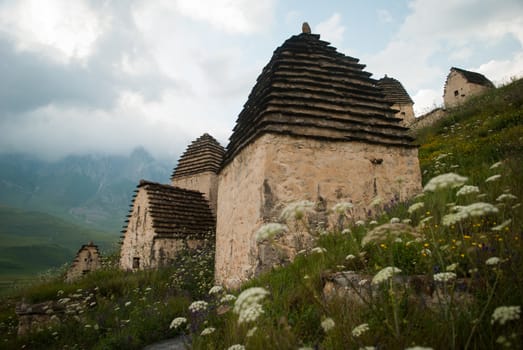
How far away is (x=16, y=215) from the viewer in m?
134

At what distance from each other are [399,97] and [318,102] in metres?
25.1

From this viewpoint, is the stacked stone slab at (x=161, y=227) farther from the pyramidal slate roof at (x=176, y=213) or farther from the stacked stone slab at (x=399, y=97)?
the stacked stone slab at (x=399, y=97)

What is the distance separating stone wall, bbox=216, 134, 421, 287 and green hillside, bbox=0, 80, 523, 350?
92cm

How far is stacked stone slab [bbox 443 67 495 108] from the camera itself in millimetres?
29219

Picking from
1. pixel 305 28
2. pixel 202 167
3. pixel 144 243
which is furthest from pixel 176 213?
pixel 305 28

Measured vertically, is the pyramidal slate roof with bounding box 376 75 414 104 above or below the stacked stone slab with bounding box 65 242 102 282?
above

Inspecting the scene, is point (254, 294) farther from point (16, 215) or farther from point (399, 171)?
point (16, 215)

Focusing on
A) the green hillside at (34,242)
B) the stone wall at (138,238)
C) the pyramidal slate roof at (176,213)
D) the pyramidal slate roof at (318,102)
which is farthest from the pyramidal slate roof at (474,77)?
the green hillside at (34,242)

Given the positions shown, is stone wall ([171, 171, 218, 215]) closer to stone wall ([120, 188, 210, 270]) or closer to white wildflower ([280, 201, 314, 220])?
stone wall ([120, 188, 210, 270])

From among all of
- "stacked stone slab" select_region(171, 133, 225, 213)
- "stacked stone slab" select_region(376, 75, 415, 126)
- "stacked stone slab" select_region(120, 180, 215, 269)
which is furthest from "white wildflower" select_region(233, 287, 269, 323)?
"stacked stone slab" select_region(376, 75, 415, 126)

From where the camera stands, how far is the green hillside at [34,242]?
70.4m

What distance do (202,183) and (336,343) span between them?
17564 mm

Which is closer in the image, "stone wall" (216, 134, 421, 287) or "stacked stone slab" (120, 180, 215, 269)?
"stone wall" (216, 134, 421, 287)

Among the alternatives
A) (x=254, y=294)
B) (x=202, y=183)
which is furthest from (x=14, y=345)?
(x=202, y=183)
